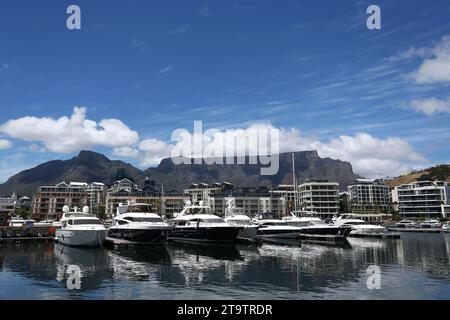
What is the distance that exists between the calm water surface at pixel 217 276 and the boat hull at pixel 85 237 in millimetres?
2742

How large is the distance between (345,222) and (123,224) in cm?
5856

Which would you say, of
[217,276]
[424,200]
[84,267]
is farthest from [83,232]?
[424,200]

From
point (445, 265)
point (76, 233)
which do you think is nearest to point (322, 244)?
point (445, 265)

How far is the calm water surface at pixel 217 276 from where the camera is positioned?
2633 cm

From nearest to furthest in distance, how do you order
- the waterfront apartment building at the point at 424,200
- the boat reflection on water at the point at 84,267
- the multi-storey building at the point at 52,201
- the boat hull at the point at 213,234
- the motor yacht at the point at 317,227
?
the boat reflection on water at the point at 84,267
the boat hull at the point at 213,234
the motor yacht at the point at 317,227
the multi-storey building at the point at 52,201
the waterfront apartment building at the point at 424,200

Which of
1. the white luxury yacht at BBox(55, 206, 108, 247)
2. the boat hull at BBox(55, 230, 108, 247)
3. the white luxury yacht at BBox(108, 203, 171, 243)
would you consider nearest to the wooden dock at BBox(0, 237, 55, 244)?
the white luxury yacht at BBox(55, 206, 108, 247)

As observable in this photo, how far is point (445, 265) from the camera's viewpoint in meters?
41.2

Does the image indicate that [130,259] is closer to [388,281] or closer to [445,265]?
[388,281]

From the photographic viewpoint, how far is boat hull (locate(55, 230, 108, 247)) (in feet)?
175

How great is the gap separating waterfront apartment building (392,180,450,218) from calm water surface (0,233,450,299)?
146395 millimetres

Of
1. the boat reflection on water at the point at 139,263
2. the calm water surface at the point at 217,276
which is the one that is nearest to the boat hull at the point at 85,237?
the calm water surface at the point at 217,276

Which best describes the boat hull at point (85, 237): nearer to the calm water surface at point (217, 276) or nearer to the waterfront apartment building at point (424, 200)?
the calm water surface at point (217, 276)

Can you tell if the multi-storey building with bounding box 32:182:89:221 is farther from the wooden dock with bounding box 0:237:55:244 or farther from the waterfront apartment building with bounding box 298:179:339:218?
the waterfront apartment building with bounding box 298:179:339:218

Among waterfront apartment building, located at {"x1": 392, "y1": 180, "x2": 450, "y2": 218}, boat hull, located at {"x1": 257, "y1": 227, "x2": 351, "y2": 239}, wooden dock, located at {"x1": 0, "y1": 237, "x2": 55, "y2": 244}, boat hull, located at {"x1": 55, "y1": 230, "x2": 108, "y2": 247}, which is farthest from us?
waterfront apartment building, located at {"x1": 392, "y1": 180, "x2": 450, "y2": 218}
